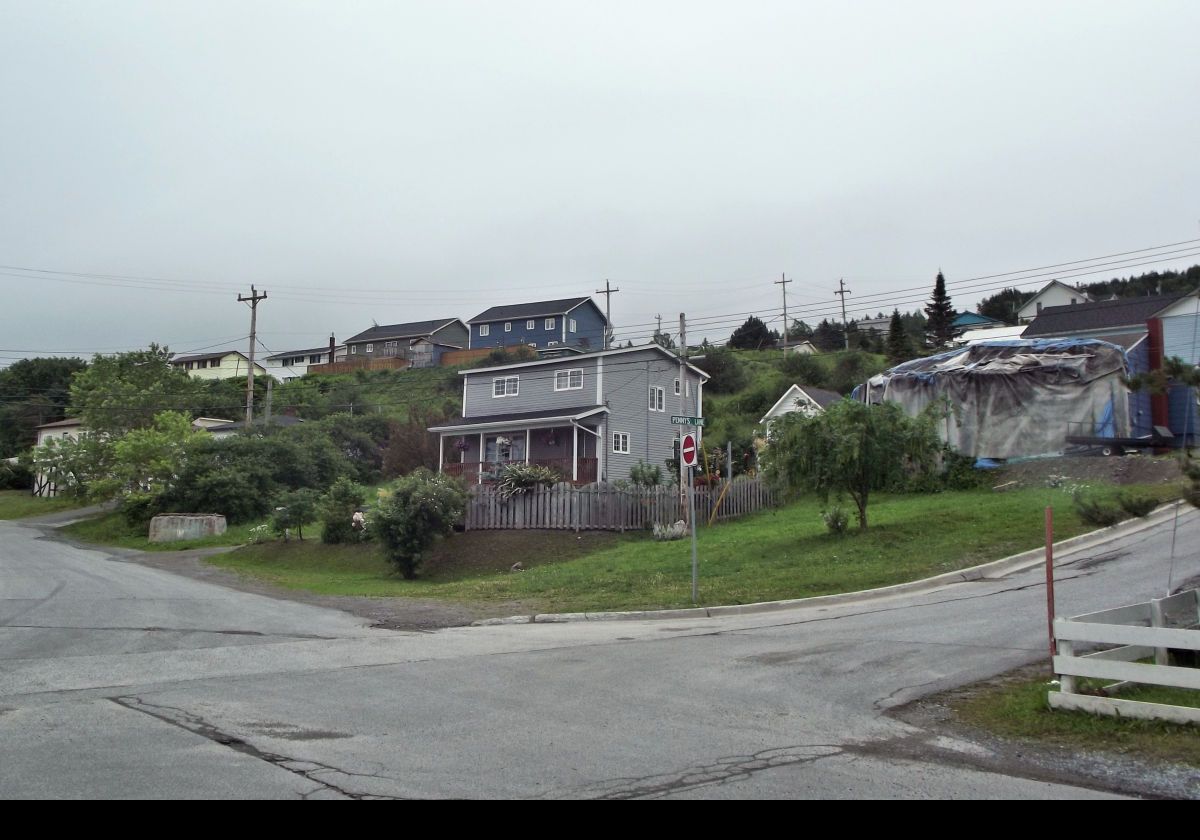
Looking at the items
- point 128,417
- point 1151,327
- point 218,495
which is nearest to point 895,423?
point 1151,327

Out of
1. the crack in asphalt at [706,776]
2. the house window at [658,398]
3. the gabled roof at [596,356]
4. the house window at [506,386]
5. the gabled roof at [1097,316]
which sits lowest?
the crack in asphalt at [706,776]

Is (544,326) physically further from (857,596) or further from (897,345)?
(857,596)

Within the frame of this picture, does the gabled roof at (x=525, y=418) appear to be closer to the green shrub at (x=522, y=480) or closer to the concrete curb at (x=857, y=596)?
the green shrub at (x=522, y=480)

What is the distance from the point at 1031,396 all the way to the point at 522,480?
15.7 m

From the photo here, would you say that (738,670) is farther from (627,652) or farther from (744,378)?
(744,378)

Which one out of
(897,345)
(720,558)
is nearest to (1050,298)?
(897,345)

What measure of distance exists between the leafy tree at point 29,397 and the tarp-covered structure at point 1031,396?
66.3m

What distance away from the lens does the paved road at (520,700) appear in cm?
674

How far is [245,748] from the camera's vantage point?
299 inches

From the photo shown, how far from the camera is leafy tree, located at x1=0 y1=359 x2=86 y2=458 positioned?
8019 centimetres

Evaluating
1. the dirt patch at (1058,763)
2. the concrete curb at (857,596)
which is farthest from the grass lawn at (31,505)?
the dirt patch at (1058,763)

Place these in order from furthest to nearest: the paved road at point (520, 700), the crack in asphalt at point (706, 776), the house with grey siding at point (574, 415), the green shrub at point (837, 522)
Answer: the house with grey siding at point (574, 415), the green shrub at point (837, 522), the paved road at point (520, 700), the crack in asphalt at point (706, 776)
